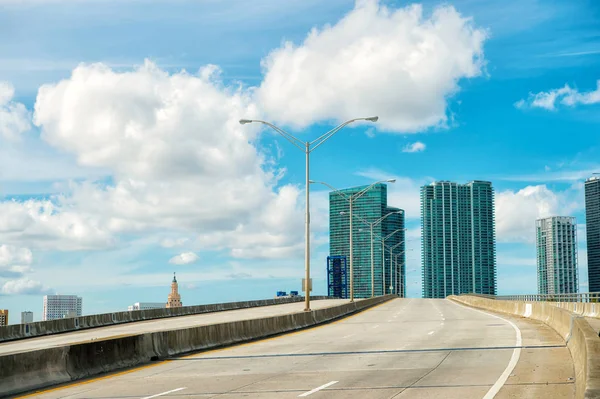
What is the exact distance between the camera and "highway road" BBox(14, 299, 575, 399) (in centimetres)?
1368

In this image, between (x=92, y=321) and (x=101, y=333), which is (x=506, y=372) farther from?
(x=92, y=321)

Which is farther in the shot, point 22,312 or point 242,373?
point 22,312

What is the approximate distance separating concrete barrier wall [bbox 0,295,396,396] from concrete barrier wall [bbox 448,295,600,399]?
10.2 metres

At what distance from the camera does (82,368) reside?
17469mm

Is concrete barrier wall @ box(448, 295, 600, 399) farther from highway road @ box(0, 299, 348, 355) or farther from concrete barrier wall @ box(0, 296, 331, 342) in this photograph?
concrete barrier wall @ box(0, 296, 331, 342)

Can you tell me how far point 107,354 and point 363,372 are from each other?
6298mm

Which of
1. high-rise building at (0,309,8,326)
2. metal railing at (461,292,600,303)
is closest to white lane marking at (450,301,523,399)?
metal railing at (461,292,600,303)

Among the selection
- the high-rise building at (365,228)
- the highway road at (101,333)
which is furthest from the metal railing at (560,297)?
the high-rise building at (365,228)

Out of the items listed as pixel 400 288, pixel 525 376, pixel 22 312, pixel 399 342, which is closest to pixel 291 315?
pixel 399 342

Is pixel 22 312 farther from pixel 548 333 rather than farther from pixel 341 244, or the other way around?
pixel 341 244

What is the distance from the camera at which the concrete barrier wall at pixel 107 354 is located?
15.2 meters

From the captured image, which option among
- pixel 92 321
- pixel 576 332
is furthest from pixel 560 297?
pixel 576 332

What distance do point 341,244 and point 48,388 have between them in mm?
152580

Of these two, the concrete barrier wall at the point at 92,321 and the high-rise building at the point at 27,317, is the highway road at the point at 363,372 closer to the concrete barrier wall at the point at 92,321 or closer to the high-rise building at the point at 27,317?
the concrete barrier wall at the point at 92,321
